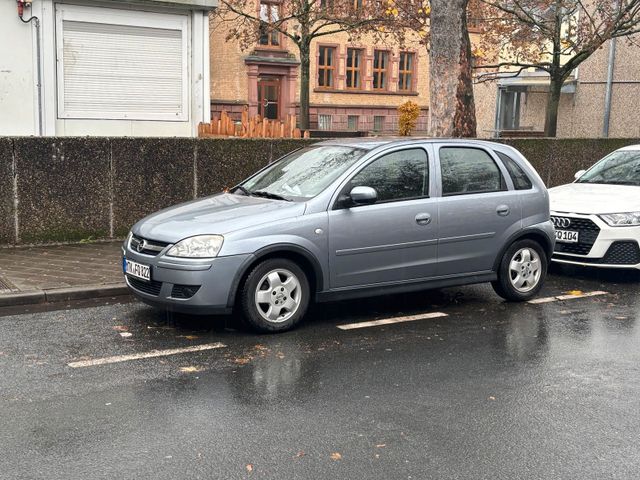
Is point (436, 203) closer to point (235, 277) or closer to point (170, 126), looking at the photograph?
point (235, 277)

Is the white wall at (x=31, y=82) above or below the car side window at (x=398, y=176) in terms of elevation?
above

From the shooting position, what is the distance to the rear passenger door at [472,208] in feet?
25.7

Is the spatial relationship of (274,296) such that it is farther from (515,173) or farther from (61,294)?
(515,173)

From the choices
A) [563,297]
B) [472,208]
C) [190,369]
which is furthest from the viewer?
[563,297]

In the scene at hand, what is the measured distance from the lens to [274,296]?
22.8 feet

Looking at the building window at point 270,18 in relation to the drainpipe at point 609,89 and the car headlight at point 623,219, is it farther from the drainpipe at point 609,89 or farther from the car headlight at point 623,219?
the car headlight at point 623,219

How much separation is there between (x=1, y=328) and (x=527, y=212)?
5143 millimetres

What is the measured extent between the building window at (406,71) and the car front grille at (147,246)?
3988 cm

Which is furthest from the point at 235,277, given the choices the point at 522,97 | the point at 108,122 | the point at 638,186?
the point at 522,97

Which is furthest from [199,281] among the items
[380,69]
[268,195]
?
[380,69]

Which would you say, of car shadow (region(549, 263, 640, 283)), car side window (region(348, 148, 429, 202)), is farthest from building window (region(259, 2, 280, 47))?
car side window (region(348, 148, 429, 202))

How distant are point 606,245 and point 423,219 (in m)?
3.18

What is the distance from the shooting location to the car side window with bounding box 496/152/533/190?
8398mm

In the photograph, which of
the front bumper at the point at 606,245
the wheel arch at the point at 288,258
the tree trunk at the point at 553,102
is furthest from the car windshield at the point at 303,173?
the tree trunk at the point at 553,102
